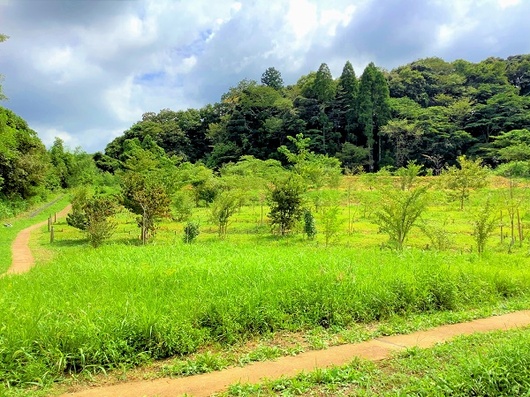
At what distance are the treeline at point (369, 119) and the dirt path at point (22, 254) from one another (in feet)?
98.5

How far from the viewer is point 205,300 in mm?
5188

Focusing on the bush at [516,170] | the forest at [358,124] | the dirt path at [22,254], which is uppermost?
the forest at [358,124]

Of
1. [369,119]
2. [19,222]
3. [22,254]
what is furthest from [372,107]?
[22,254]

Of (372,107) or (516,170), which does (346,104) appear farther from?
(516,170)

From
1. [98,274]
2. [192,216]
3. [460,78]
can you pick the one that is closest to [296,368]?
[98,274]

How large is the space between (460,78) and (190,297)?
57621 millimetres

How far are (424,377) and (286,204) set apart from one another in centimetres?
1291

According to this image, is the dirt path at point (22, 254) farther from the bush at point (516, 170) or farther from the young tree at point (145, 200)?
the bush at point (516, 170)

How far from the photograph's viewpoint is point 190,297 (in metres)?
5.38

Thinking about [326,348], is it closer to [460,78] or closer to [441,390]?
[441,390]

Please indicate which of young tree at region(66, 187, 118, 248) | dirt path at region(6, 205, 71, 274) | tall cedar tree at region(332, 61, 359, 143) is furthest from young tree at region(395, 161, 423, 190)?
tall cedar tree at region(332, 61, 359, 143)

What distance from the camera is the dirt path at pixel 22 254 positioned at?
36.3ft

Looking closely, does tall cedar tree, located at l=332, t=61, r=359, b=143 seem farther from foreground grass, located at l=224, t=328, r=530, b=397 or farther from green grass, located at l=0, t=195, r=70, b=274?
foreground grass, located at l=224, t=328, r=530, b=397

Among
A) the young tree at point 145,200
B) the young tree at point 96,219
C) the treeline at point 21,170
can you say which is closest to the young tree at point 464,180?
the young tree at point 145,200
